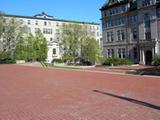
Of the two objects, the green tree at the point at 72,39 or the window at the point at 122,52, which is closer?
the window at the point at 122,52

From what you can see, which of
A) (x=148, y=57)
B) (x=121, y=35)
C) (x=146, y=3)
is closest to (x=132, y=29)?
(x=121, y=35)

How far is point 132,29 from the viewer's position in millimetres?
60219

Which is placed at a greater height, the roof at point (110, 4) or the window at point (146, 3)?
the roof at point (110, 4)

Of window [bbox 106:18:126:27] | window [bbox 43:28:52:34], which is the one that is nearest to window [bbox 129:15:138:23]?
window [bbox 106:18:126:27]

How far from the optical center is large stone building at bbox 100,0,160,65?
5478 cm

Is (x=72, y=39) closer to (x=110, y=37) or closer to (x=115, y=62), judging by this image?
(x=110, y=37)

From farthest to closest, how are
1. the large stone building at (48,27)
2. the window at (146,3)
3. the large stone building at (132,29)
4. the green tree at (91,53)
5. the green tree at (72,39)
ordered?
the large stone building at (48,27), the green tree at (72,39), the green tree at (91,53), the window at (146,3), the large stone building at (132,29)

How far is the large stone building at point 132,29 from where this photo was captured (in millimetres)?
54781

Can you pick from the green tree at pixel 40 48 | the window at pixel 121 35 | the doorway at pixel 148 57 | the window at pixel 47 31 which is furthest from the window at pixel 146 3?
the window at pixel 47 31

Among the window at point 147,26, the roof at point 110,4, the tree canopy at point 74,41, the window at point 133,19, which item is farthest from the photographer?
the tree canopy at point 74,41

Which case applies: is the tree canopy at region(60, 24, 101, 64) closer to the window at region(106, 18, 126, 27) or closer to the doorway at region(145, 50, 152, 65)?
the window at region(106, 18, 126, 27)

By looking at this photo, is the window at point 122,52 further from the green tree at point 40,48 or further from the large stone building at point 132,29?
the green tree at point 40,48

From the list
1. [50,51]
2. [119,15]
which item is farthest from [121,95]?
[50,51]

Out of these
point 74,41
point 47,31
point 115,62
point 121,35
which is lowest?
point 115,62
